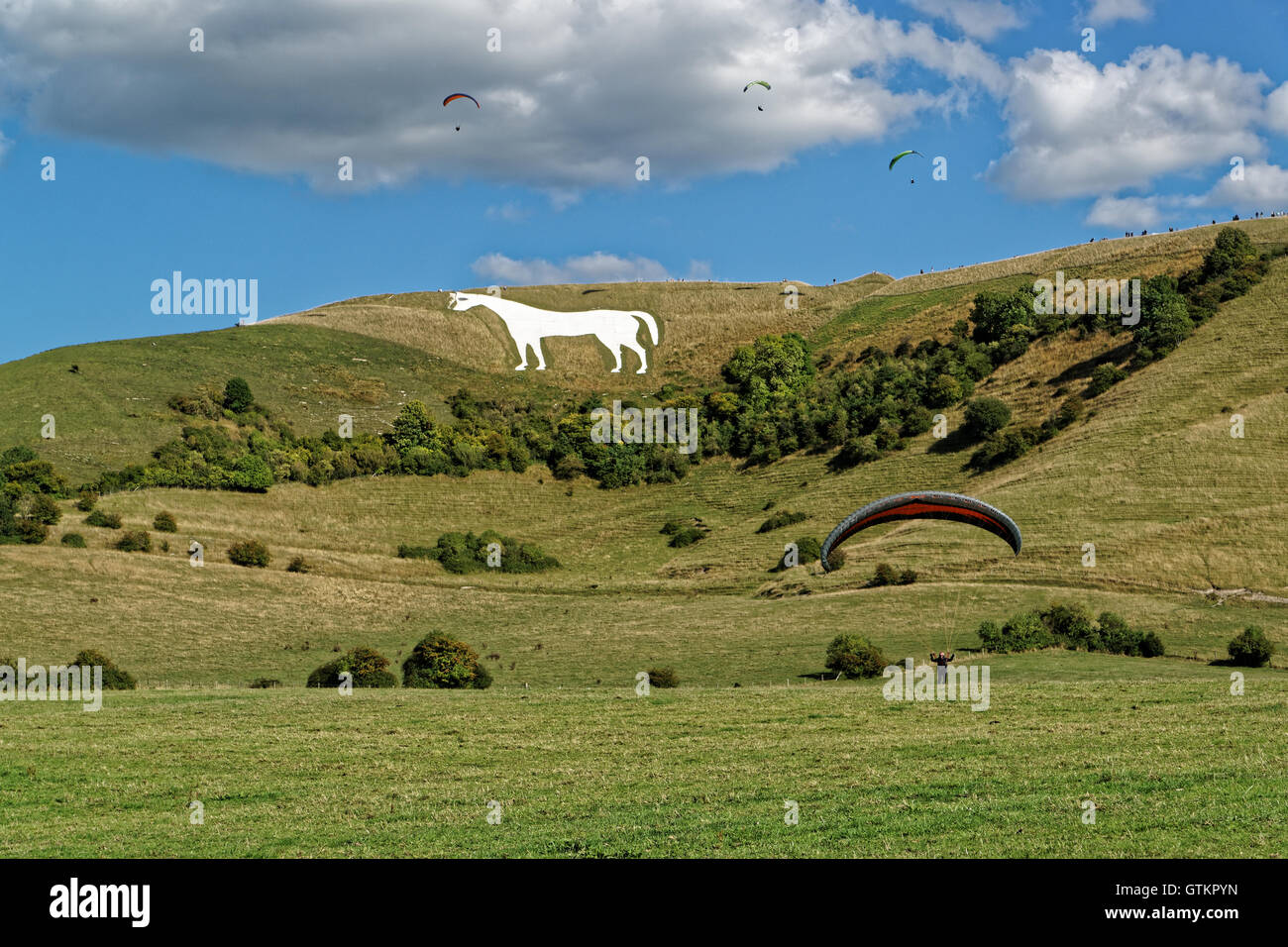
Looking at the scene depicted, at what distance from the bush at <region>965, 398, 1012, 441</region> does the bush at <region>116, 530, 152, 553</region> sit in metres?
64.5

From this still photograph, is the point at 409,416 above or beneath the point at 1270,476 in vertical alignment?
above

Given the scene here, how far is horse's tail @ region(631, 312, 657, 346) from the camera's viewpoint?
14375 centimetres

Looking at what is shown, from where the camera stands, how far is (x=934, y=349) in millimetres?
115562

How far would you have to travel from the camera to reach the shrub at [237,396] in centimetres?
10994

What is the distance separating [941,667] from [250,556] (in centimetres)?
5258

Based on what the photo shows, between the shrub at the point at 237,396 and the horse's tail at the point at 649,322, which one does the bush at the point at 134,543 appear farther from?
the horse's tail at the point at 649,322

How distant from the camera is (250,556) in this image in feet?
243

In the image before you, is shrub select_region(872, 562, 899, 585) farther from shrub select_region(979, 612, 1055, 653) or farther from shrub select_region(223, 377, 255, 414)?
shrub select_region(223, 377, 255, 414)

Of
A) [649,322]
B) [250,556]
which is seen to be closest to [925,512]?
[250,556]

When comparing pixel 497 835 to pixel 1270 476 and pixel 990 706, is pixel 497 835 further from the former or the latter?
pixel 1270 476

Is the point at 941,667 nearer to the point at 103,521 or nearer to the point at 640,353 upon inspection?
the point at 103,521

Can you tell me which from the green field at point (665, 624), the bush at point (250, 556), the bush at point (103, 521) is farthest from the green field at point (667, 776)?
the bush at point (103, 521)
